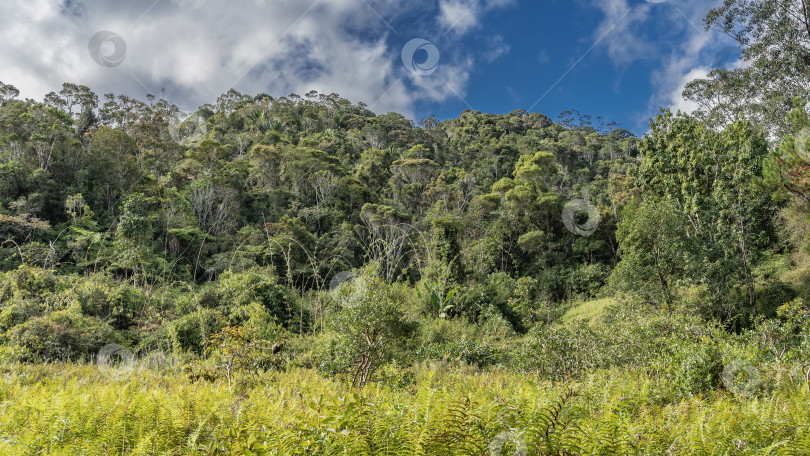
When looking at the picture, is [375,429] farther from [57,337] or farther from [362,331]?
[57,337]

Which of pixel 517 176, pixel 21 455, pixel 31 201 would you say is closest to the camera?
pixel 21 455

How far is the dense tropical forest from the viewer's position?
215 centimetres

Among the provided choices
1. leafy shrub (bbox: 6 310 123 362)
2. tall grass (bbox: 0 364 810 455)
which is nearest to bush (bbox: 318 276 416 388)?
tall grass (bbox: 0 364 810 455)

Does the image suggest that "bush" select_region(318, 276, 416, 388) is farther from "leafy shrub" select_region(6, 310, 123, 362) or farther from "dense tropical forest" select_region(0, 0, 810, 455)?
"leafy shrub" select_region(6, 310, 123, 362)

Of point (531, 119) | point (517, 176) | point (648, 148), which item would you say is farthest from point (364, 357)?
point (531, 119)

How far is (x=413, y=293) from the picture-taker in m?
15.9

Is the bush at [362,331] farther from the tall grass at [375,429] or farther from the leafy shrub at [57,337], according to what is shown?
the leafy shrub at [57,337]

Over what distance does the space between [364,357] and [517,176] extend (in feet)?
84.4

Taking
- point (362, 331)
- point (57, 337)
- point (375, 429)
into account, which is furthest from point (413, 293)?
point (375, 429)

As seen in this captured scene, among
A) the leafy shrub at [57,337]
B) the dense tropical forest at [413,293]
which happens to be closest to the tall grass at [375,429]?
the dense tropical forest at [413,293]

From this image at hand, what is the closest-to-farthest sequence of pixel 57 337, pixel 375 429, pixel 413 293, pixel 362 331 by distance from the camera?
pixel 375 429 → pixel 362 331 → pixel 57 337 → pixel 413 293

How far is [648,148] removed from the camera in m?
14.6

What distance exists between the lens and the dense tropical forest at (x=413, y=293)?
215 cm

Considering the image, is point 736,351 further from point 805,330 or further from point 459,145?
point 459,145
